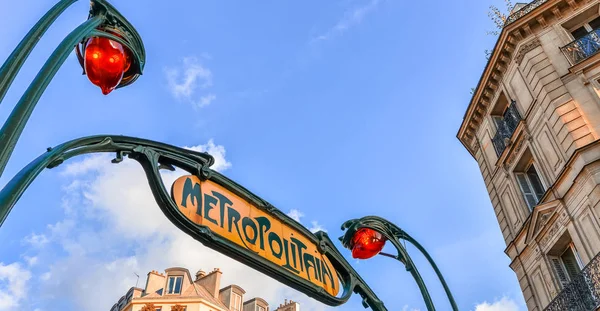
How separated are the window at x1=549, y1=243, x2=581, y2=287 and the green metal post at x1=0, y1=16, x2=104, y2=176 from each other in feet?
44.8

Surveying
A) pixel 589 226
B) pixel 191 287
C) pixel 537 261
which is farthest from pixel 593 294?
pixel 191 287

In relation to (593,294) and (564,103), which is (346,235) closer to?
(593,294)

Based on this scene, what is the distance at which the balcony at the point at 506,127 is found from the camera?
16391mm

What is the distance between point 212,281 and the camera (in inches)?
1271

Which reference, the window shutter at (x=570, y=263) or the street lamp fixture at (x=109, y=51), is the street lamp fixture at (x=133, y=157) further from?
the window shutter at (x=570, y=263)

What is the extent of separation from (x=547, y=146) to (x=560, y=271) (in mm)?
3570

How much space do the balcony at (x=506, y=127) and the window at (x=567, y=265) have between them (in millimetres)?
4265

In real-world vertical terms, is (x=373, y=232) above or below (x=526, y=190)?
below

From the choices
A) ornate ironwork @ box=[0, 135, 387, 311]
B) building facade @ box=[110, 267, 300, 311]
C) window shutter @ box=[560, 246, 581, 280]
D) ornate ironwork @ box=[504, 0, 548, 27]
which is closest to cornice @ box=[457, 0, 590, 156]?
ornate ironwork @ box=[504, 0, 548, 27]

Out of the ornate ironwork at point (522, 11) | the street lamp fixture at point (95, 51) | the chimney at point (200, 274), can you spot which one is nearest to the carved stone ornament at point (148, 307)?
the chimney at point (200, 274)

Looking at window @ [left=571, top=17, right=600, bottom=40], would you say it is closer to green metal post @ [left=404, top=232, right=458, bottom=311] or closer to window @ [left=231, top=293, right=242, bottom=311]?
green metal post @ [left=404, top=232, right=458, bottom=311]

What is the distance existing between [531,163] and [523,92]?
231 cm

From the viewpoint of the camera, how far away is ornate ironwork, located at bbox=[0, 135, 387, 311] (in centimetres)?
245

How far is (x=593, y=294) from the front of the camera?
1138 cm
